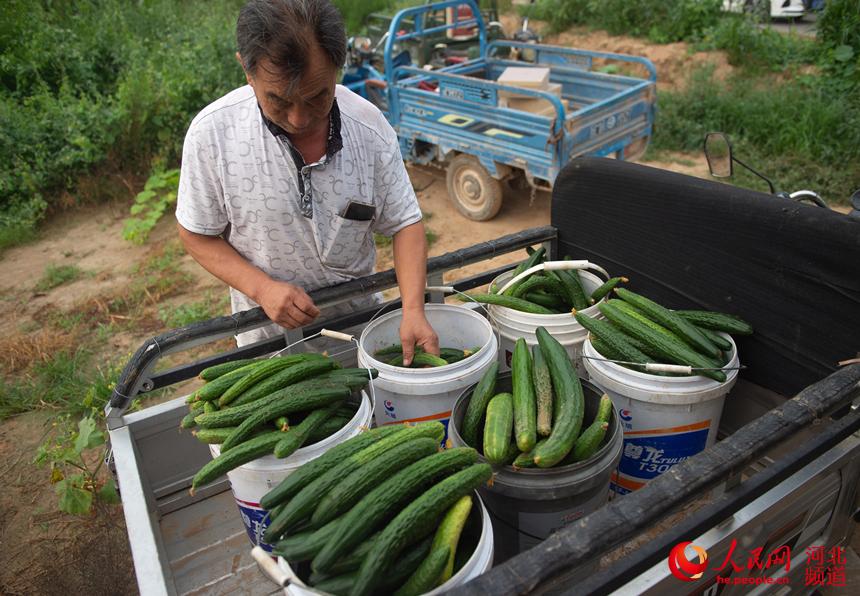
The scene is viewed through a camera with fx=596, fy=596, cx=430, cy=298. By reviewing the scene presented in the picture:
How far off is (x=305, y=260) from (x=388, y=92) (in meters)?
6.43

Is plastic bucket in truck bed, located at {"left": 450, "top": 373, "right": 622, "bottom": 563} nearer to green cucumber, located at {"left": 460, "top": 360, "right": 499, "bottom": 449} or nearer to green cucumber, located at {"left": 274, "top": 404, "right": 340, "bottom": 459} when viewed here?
green cucumber, located at {"left": 460, "top": 360, "right": 499, "bottom": 449}

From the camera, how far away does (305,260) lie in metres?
2.69

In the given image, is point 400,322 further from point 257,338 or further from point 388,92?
point 388,92

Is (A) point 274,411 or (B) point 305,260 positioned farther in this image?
(B) point 305,260

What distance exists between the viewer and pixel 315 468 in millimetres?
1624

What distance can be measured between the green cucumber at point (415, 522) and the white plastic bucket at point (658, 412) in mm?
791

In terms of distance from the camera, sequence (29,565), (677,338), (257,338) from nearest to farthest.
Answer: (677,338) → (257,338) → (29,565)

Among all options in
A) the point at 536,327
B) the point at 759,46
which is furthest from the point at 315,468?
the point at 759,46

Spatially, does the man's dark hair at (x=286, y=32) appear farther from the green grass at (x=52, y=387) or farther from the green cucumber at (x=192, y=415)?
the green grass at (x=52, y=387)

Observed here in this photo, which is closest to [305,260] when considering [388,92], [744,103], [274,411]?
[274,411]

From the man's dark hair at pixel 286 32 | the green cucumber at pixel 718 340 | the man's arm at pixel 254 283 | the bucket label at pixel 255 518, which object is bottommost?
the bucket label at pixel 255 518

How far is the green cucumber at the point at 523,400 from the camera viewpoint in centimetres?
182

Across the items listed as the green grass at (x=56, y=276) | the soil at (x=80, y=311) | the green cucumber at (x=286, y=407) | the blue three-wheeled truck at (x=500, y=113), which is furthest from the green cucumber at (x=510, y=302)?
the green grass at (x=56, y=276)

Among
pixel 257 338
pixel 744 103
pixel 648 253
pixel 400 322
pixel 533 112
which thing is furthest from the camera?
pixel 744 103
